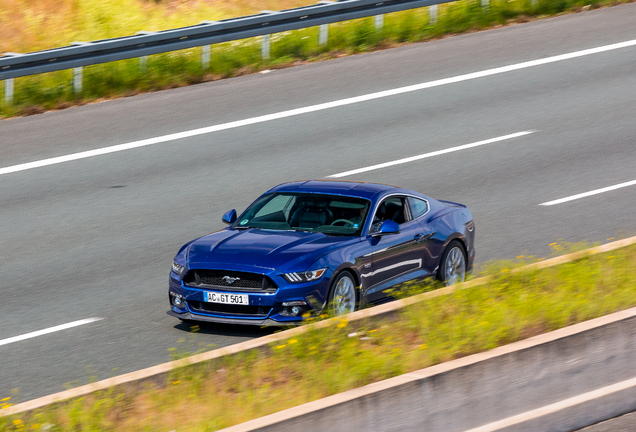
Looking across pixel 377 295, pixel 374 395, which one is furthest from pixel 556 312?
pixel 377 295

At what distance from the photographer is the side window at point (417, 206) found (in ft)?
36.5

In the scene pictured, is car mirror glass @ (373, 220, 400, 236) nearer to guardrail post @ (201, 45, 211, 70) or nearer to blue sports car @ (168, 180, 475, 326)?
blue sports car @ (168, 180, 475, 326)

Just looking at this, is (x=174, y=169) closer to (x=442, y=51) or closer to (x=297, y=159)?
(x=297, y=159)

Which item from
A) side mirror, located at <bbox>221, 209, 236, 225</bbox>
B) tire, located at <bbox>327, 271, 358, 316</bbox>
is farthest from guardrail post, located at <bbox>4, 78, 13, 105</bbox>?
tire, located at <bbox>327, 271, 358, 316</bbox>

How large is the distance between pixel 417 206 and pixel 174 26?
1471cm

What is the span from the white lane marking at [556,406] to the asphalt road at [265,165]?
3.73 m

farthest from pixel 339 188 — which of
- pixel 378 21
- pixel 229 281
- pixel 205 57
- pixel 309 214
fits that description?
pixel 378 21

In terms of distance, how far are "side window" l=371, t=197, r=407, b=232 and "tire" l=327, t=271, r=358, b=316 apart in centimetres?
112

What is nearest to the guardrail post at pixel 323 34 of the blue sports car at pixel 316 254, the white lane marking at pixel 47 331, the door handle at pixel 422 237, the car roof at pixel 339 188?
the blue sports car at pixel 316 254

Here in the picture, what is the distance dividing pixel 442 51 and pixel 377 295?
11937 millimetres

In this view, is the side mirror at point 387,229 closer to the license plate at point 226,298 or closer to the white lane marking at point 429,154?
the license plate at point 226,298

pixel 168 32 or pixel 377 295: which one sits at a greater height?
pixel 168 32

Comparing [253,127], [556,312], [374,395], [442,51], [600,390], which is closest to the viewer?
[374,395]

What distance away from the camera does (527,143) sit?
16562 millimetres
